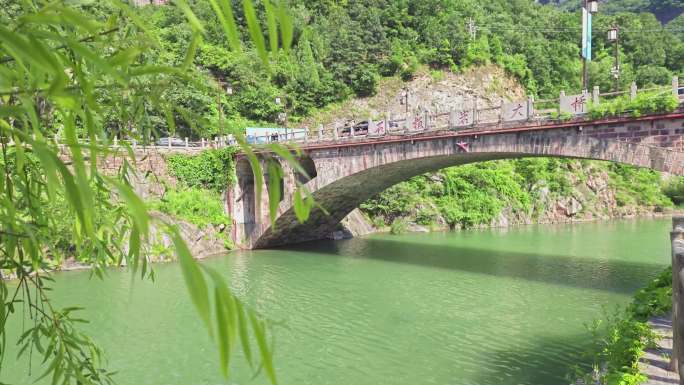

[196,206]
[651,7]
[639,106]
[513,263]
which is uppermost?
[651,7]

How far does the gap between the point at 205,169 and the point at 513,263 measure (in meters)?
13.6

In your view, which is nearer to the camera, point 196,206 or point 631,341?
point 631,341

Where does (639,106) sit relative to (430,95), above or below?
below

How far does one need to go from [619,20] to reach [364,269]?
60080mm

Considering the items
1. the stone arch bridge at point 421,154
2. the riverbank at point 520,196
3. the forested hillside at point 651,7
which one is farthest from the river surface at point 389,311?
the forested hillside at point 651,7

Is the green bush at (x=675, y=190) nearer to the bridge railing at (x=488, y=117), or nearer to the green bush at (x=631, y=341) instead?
the bridge railing at (x=488, y=117)

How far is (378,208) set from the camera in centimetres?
2989

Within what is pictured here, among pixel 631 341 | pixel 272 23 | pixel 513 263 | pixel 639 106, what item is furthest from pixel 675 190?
pixel 272 23

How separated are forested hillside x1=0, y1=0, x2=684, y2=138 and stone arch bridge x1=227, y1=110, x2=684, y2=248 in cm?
910

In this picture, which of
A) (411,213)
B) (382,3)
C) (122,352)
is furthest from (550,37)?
(122,352)

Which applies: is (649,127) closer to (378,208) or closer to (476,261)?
(476,261)

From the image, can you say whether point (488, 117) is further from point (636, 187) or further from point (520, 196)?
point (636, 187)

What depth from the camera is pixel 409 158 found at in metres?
19.2

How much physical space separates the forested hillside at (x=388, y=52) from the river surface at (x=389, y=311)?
49.0ft
